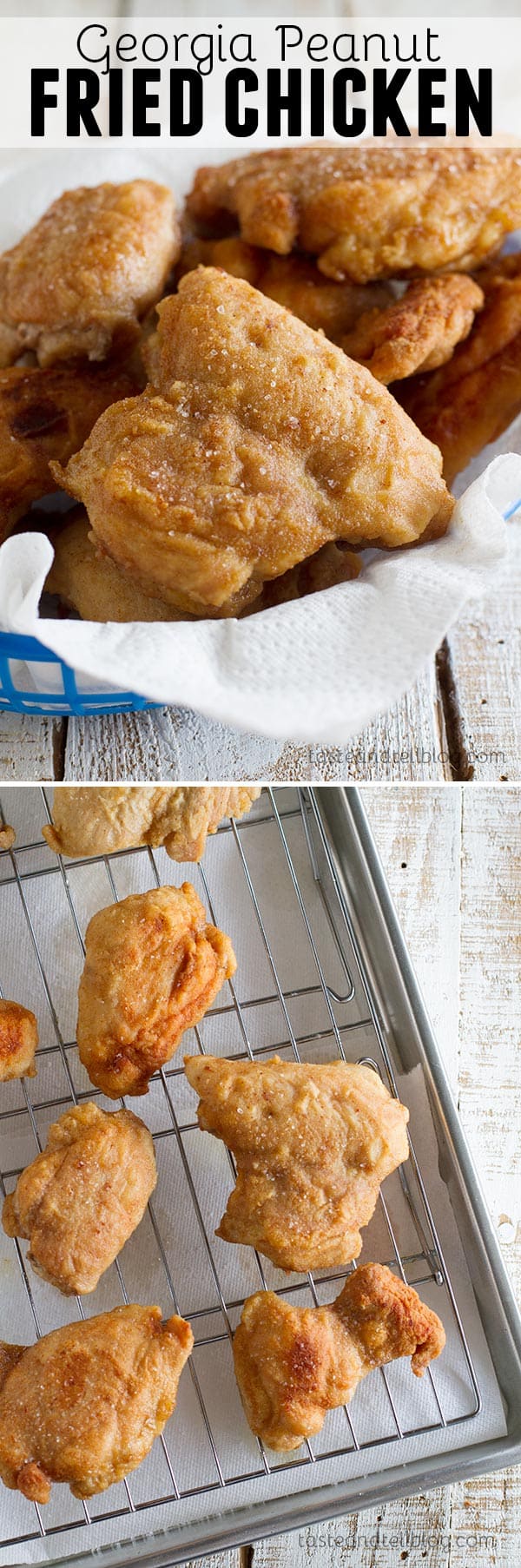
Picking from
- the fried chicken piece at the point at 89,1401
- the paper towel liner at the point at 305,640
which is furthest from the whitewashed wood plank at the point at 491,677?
the fried chicken piece at the point at 89,1401

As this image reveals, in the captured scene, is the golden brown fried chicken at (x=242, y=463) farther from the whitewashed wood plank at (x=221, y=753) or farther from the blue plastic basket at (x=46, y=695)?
the whitewashed wood plank at (x=221, y=753)

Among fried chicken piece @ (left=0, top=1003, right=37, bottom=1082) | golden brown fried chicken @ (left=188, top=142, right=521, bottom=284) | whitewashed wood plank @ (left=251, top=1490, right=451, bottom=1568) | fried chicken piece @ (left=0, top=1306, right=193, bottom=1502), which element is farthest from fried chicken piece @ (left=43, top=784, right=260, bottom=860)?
whitewashed wood plank @ (left=251, top=1490, right=451, bottom=1568)

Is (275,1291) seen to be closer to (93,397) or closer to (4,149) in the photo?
(93,397)

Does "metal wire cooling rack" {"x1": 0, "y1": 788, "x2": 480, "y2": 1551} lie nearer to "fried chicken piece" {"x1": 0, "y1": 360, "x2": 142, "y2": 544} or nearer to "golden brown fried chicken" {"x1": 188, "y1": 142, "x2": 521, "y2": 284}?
"fried chicken piece" {"x1": 0, "y1": 360, "x2": 142, "y2": 544}

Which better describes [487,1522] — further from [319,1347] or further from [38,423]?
[38,423]

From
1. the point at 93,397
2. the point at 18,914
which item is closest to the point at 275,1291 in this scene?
the point at 18,914
